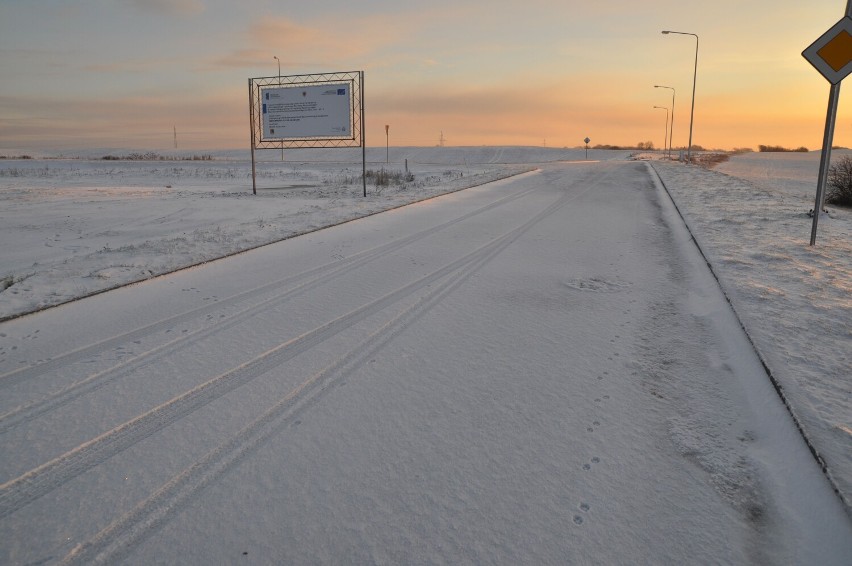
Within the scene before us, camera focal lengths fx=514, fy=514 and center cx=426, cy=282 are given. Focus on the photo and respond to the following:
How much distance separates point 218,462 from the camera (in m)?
2.57

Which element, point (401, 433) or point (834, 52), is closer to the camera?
point (401, 433)

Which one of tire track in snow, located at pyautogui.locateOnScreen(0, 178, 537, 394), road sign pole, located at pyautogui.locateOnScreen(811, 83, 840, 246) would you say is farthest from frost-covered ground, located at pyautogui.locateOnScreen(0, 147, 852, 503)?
tire track in snow, located at pyautogui.locateOnScreen(0, 178, 537, 394)

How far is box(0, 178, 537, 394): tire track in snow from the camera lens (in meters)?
3.67

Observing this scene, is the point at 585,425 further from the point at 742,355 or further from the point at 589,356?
the point at 742,355

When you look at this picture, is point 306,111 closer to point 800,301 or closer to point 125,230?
point 125,230

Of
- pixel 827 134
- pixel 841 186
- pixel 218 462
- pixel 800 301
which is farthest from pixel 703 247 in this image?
pixel 841 186

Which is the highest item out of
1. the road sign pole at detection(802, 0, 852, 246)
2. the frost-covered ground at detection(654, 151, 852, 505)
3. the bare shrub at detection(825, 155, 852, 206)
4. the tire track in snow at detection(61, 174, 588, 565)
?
the road sign pole at detection(802, 0, 852, 246)

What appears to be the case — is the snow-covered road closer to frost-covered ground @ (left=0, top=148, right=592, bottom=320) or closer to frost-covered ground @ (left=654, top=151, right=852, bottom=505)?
frost-covered ground @ (left=654, top=151, right=852, bottom=505)

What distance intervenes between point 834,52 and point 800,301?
4.29 meters

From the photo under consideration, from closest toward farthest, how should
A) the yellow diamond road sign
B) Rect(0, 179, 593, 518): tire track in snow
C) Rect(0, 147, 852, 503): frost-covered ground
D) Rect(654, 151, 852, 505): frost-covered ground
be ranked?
Rect(0, 179, 593, 518): tire track in snow
Rect(654, 151, 852, 505): frost-covered ground
Rect(0, 147, 852, 503): frost-covered ground
the yellow diamond road sign

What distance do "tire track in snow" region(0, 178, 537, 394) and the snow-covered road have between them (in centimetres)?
4

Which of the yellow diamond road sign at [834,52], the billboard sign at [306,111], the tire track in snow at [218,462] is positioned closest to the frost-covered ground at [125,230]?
the billboard sign at [306,111]

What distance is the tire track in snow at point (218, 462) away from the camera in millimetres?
2053

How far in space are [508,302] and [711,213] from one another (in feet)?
29.0
